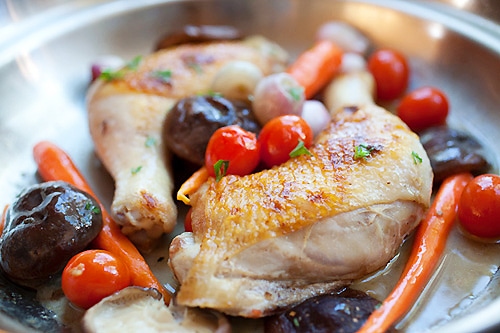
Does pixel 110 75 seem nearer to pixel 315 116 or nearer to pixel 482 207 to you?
pixel 315 116

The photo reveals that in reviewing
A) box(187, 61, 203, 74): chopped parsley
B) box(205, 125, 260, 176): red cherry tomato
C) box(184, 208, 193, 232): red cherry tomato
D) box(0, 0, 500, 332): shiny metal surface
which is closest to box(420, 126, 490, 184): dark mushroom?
box(0, 0, 500, 332): shiny metal surface

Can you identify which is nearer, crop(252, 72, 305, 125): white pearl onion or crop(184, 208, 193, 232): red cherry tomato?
crop(184, 208, 193, 232): red cherry tomato

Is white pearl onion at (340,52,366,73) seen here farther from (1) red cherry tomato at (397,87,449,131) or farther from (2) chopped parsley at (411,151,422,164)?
(2) chopped parsley at (411,151,422,164)

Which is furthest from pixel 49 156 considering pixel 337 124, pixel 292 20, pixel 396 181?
pixel 292 20

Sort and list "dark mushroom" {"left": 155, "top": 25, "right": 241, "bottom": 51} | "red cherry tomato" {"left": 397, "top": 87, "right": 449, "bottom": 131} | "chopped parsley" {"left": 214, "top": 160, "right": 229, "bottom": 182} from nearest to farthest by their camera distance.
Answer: "chopped parsley" {"left": 214, "top": 160, "right": 229, "bottom": 182}
"red cherry tomato" {"left": 397, "top": 87, "right": 449, "bottom": 131}
"dark mushroom" {"left": 155, "top": 25, "right": 241, "bottom": 51}

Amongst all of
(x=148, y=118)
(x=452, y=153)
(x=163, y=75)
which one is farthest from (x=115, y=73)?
(x=452, y=153)

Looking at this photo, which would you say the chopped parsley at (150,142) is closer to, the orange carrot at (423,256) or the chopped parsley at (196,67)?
the chopped parsley at (196,67)
